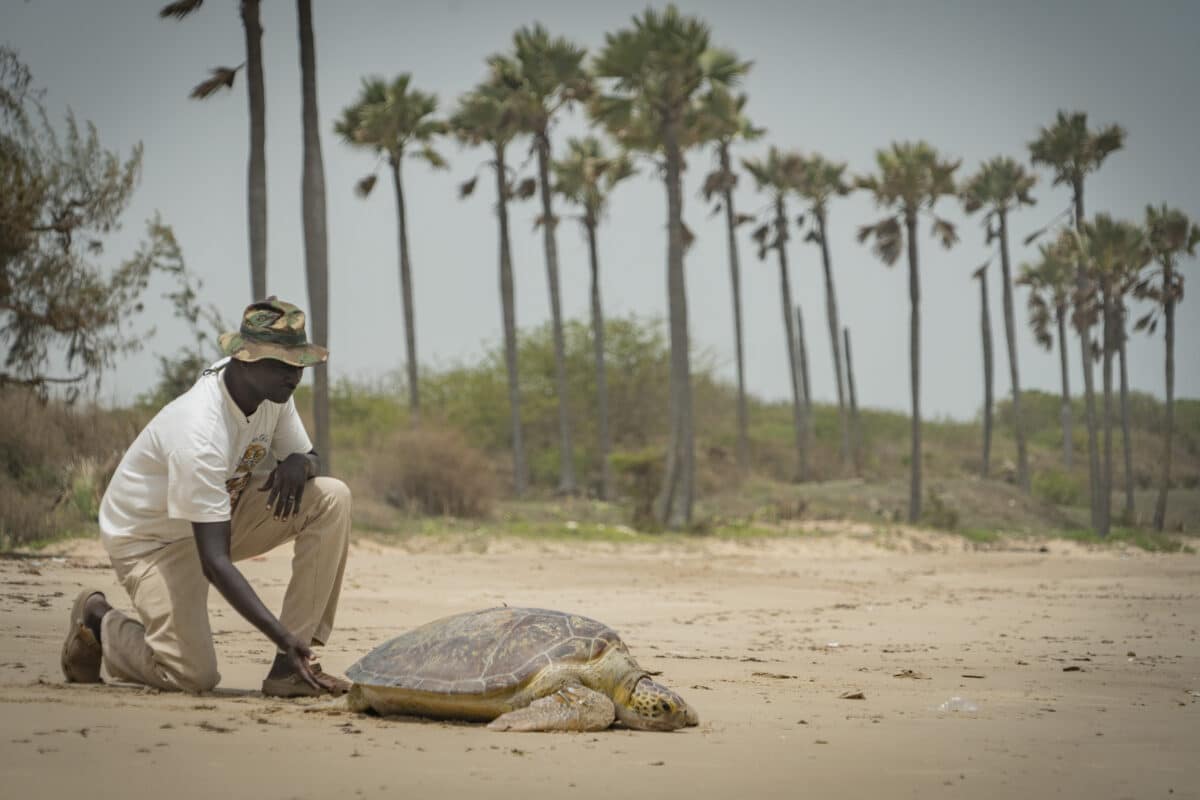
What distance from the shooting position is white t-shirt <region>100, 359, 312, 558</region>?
4973 millimetres

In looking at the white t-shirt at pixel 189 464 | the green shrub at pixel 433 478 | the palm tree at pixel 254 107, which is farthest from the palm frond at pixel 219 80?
the white t-shirt at pixel 189 464

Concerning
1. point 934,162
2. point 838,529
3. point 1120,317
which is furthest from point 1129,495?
point 838,529

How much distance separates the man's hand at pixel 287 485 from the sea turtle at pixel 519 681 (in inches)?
33.1

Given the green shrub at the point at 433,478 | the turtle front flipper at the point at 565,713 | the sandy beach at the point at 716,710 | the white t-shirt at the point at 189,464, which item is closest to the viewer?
the sandy beach at the point at 716,710

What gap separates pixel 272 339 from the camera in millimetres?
5188

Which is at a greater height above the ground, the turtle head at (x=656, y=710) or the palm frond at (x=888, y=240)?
the palm frond at (x=888, y=240)

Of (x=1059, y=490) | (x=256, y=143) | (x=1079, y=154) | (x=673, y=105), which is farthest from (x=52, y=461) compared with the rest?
(x=1059, y=490)

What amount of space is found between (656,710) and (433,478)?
61.1ft

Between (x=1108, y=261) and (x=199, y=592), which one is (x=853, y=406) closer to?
(x=1108, y=261)

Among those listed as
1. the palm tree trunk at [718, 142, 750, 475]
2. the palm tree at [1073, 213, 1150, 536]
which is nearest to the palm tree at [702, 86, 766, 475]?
the palm tree trunk at [718, 142, 750, 475]

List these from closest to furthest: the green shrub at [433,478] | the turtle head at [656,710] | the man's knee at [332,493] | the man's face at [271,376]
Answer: the turtle head at [656,710] < the man's face at [271,376] < the man's knee at [332,493] < the green shrub at [433,478]

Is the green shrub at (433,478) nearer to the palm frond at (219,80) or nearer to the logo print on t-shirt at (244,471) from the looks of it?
the palm frond at (219,80)

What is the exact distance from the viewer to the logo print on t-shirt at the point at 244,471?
553 cm

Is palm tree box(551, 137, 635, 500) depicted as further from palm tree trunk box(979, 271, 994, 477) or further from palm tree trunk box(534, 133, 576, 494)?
palm tree trunk box(979, 271, 994, 477)
